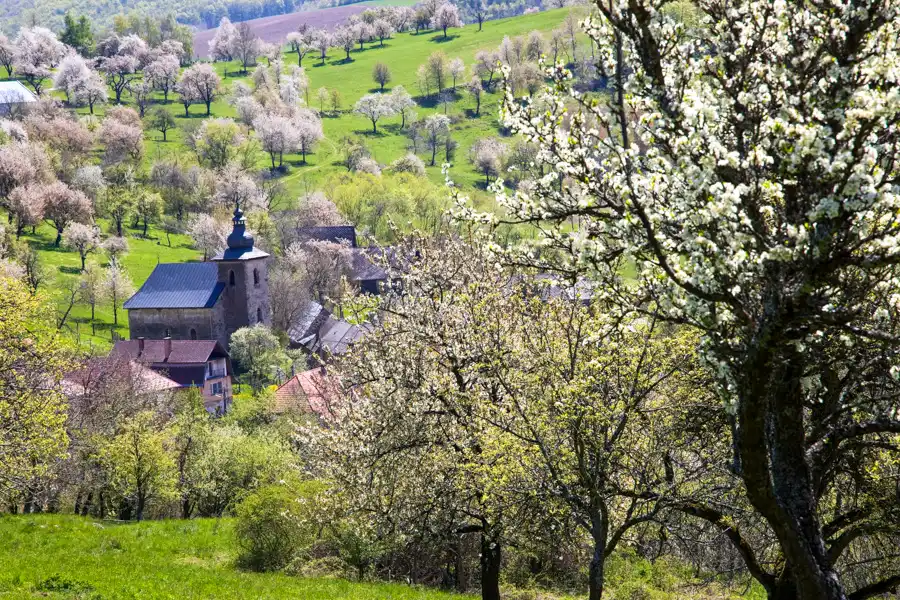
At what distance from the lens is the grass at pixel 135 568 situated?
578 inches

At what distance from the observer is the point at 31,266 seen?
80.9m

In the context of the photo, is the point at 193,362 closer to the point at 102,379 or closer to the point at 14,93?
the point at 102,379

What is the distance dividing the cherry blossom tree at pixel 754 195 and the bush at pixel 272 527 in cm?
1457

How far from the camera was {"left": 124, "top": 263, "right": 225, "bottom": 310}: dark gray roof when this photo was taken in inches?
3408

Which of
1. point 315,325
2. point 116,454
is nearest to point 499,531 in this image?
point 116,454

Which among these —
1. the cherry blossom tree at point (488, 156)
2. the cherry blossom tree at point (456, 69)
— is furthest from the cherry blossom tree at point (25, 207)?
the cherry blossom tree at point (456, 69)

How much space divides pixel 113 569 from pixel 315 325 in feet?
231

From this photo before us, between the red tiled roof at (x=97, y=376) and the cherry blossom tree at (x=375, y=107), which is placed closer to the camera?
the red tiled roof at (x=97, y=376)

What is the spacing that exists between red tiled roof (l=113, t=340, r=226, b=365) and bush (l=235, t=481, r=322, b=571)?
53.6m

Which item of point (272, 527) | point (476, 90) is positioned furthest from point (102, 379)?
point (476, 90)

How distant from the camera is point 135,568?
17.7 meters

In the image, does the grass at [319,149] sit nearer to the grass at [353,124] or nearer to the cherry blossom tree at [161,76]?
the grass at [353,124]

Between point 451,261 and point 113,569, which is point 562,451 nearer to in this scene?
point 451,261

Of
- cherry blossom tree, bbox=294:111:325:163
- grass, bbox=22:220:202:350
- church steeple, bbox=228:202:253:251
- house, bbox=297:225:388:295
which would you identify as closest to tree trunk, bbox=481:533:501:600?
grass, bbox=22:220:202:350
